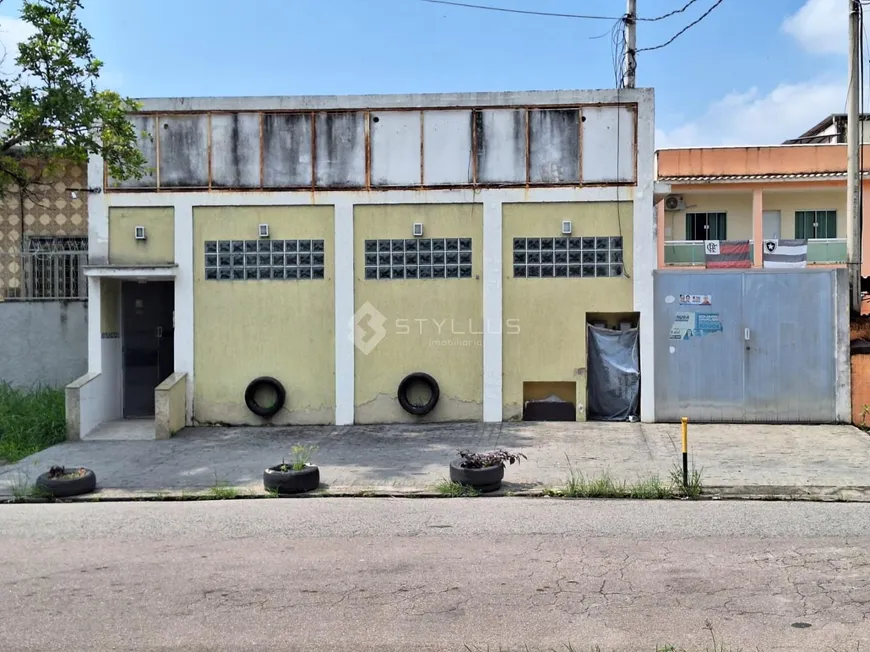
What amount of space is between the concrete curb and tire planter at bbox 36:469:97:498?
9cm

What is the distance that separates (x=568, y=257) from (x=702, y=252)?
35.5 feet

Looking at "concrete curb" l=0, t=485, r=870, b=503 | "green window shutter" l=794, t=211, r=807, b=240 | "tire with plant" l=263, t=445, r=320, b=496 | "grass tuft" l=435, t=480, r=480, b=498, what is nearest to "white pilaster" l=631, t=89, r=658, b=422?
"concrete curb" l=0, t=485, r=870, b=503

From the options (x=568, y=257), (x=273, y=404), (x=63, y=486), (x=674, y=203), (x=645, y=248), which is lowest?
(x=63, y=486)

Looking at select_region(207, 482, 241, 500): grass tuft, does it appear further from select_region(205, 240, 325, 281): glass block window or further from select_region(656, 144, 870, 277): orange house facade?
select_region(656, 144, 870, 277): orange house facade

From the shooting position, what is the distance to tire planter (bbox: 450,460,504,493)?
32.5 ft

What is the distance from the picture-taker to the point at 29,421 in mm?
14438

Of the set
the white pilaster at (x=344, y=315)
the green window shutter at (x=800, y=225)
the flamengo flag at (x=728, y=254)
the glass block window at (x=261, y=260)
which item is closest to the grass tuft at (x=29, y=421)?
the glass block window at (x=261, y=260)

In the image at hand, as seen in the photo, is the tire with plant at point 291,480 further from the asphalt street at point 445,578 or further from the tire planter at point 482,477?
the tire planter at point 482,477

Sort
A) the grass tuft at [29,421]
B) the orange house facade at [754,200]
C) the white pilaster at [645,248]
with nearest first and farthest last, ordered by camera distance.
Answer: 1. the grass tuft at [29,421]
2. the white pilaster at [645,248]
3. the orange house facade at [754,200]

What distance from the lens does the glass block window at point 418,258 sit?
15023 mm

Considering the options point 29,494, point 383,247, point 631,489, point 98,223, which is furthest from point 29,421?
point 631,489

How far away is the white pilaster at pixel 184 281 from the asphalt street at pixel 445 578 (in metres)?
6.21

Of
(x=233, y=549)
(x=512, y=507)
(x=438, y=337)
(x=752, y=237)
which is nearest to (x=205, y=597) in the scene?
(x=233, y=549)

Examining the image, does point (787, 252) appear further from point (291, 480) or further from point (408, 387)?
point (291, 480)
